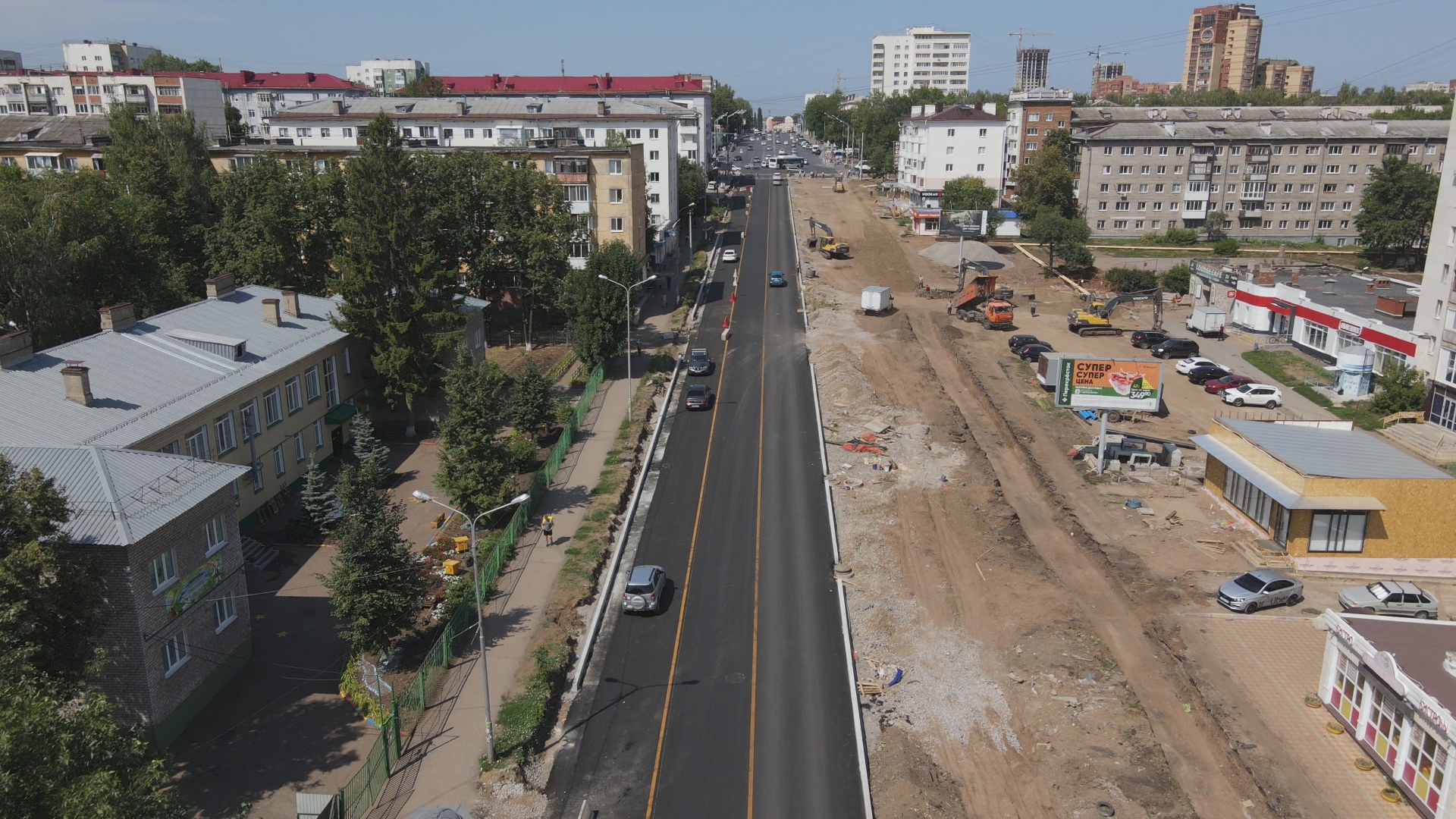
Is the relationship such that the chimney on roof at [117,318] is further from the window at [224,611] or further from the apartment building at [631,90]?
the apartment building at [631,90]

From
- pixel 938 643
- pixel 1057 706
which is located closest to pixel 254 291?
pixel 938 643

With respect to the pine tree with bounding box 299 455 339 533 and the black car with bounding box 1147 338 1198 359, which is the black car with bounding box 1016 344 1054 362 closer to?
the black car with bounding box 1147 338 1198 359

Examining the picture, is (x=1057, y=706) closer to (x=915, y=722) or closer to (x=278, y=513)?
(x=915, y=722)

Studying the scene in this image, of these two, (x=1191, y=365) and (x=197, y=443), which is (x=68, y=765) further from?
(x=1191, y=365)

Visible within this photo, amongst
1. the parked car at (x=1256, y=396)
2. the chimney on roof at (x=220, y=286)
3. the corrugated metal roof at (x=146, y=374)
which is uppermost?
the chimney on roof at (x=220, y=286)

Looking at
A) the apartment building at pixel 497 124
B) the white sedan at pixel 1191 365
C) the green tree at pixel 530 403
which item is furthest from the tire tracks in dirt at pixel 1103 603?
the apartment building at pixel 497 124

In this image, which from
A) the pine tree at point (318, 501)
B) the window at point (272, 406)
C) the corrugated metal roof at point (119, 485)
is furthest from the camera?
the window at point (272, 406)

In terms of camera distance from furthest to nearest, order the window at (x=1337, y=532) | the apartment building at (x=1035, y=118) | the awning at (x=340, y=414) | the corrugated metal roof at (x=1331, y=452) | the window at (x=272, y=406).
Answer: the apartment building at (x=1035, y=118) → the awning at (x=340, y=414) → the window at (x=272, y=406) → the corrugated metal roof at (x=1331, y=452) → the window at (x=1337, y=532)
